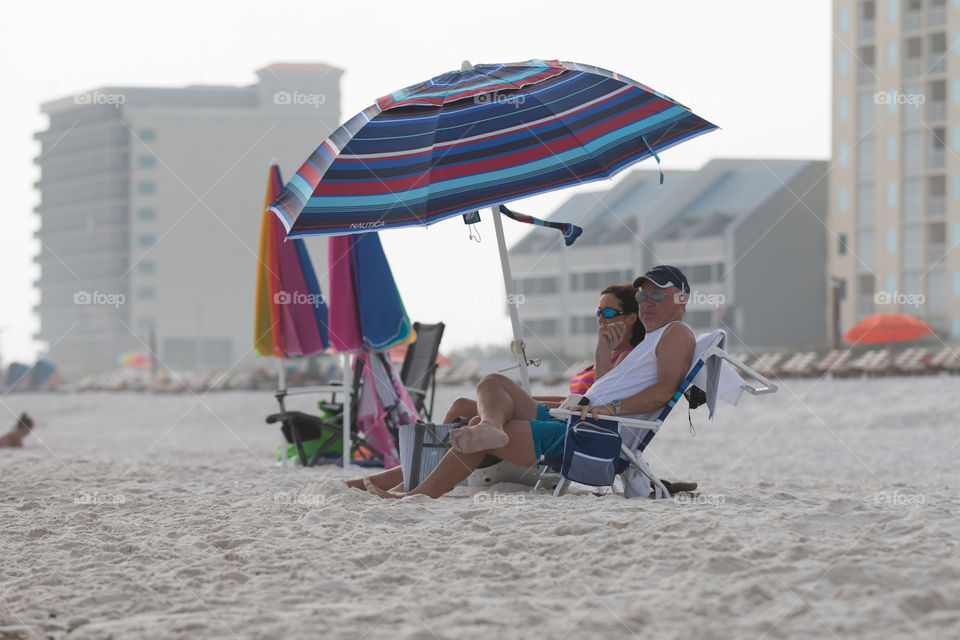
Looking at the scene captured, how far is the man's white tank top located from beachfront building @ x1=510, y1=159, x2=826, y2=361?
38013 millimetres

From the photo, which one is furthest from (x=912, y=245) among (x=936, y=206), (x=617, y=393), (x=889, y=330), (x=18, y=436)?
(x=617, y=393)

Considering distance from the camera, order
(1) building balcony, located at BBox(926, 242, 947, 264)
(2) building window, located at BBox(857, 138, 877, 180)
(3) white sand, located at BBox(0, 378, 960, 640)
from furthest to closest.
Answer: (2) building window, located at BBox(857, 138, 877, 180) < (1) building balcony, located at BBox(926, 242, 947, 264) < (3) white sand, located at BBox(0, 378, 960, 640)

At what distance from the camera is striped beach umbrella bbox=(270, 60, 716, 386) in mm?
4703

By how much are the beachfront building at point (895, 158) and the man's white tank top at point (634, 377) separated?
35.1 meters

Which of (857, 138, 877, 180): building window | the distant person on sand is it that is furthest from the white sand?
(857, 138, 877, 180): building window

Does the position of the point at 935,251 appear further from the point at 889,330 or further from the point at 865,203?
the point at 889,330

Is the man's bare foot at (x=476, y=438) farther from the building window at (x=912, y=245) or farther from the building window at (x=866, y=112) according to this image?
the building window at (x=866, y=112)

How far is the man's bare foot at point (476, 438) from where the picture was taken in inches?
176

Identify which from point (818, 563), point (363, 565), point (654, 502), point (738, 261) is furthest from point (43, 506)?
point (738, 261)

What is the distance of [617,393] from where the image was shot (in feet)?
15.2

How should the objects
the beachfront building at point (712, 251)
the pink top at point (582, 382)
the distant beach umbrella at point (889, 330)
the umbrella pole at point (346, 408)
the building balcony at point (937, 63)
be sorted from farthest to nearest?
the beachfront building at point (712, 251) < the building balcony at point (937, 63) < the distant beach umbrella at point (889, 330) < the umbrella pole at point (346, 408) < the pink top at point (582, 382)

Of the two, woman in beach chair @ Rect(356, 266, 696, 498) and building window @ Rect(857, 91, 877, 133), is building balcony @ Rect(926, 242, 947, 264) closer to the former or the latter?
building window @ Rect(857, 91, 877, 133)

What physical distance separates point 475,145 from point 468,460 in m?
1.36

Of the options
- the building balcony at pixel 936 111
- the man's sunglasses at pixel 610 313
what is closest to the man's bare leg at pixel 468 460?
the man's sunglasses at pixel 610 313
